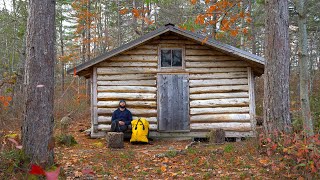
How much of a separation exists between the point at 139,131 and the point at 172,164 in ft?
11.2

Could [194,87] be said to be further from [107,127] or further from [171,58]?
[107,127]

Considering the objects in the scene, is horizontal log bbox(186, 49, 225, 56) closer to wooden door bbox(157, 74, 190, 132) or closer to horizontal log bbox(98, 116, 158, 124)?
A: wooden door bbox(157, 74, 190, 132)

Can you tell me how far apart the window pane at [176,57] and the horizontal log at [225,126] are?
91.0 inches

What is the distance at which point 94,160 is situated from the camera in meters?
7.39

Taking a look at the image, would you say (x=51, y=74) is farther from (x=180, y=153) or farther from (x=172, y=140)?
(x=172, y=140)

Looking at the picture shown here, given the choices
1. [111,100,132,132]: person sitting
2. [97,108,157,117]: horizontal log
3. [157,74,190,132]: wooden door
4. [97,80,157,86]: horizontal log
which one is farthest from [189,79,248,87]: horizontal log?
[111,100,132,132]: person sitting

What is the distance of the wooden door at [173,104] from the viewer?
37.1 feet

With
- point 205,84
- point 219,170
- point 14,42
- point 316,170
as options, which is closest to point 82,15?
point 14,42

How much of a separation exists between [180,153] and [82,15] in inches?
675

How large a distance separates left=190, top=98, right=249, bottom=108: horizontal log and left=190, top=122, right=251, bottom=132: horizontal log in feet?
2.28

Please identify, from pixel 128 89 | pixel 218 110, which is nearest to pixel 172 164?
pixel 218 110

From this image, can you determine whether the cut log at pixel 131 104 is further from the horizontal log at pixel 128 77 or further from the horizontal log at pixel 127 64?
the horizontal log at pixel 127 64

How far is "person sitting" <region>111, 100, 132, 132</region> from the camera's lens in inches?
420

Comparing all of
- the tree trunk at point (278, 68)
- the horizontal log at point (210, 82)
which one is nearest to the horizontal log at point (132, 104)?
the horizontal log at point (210, 82)
